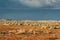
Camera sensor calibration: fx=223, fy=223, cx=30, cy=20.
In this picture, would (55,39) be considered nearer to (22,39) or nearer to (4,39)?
(22,39)

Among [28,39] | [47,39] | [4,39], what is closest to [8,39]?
[4,39]

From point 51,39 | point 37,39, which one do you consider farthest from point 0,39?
point 51,39

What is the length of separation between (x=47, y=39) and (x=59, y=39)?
7.38ft

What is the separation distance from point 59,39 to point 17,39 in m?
7.66

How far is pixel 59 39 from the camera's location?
133ft

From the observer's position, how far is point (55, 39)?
4078cm

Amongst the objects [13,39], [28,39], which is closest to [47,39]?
[28,39]

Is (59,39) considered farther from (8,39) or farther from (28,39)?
(8,39)

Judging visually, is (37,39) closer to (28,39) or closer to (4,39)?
(28,39)

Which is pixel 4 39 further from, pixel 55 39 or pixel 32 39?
pixel 55 39

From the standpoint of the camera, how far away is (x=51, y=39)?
41312mm

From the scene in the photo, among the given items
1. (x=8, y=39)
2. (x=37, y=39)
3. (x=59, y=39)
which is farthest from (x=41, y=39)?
(x=8, y=39)

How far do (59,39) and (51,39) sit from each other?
156cm

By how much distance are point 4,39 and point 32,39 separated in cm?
512
